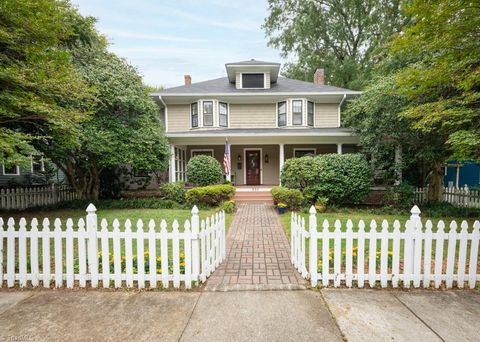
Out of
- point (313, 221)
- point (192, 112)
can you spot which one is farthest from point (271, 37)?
point (313, 221)

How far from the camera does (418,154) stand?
9.46 metres

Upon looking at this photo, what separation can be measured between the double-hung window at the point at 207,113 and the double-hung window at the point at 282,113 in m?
4.36

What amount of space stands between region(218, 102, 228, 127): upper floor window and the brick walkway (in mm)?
9197

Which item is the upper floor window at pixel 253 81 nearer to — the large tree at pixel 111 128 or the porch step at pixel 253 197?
the large tree at pixel 111 128

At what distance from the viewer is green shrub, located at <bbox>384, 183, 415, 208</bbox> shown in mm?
10336

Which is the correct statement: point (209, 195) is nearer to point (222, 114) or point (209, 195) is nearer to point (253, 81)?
point (222, 114)

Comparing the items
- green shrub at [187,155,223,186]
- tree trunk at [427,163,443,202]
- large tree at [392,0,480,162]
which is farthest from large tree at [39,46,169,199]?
tree trunk at [427,163,443,202]

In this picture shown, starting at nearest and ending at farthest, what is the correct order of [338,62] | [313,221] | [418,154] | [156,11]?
[313,221] → [418,154] → [156,11] → [338,62]

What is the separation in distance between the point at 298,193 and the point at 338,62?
66.1ft

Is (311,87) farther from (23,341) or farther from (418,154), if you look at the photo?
(23,341)

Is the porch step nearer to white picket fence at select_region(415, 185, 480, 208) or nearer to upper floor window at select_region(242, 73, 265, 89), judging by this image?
white picket fence at select_region(415, 185, 480, 208)

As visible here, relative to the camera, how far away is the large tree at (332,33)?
22.4m

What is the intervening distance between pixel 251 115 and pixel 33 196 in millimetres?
12200

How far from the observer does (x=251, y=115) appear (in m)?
16.4
